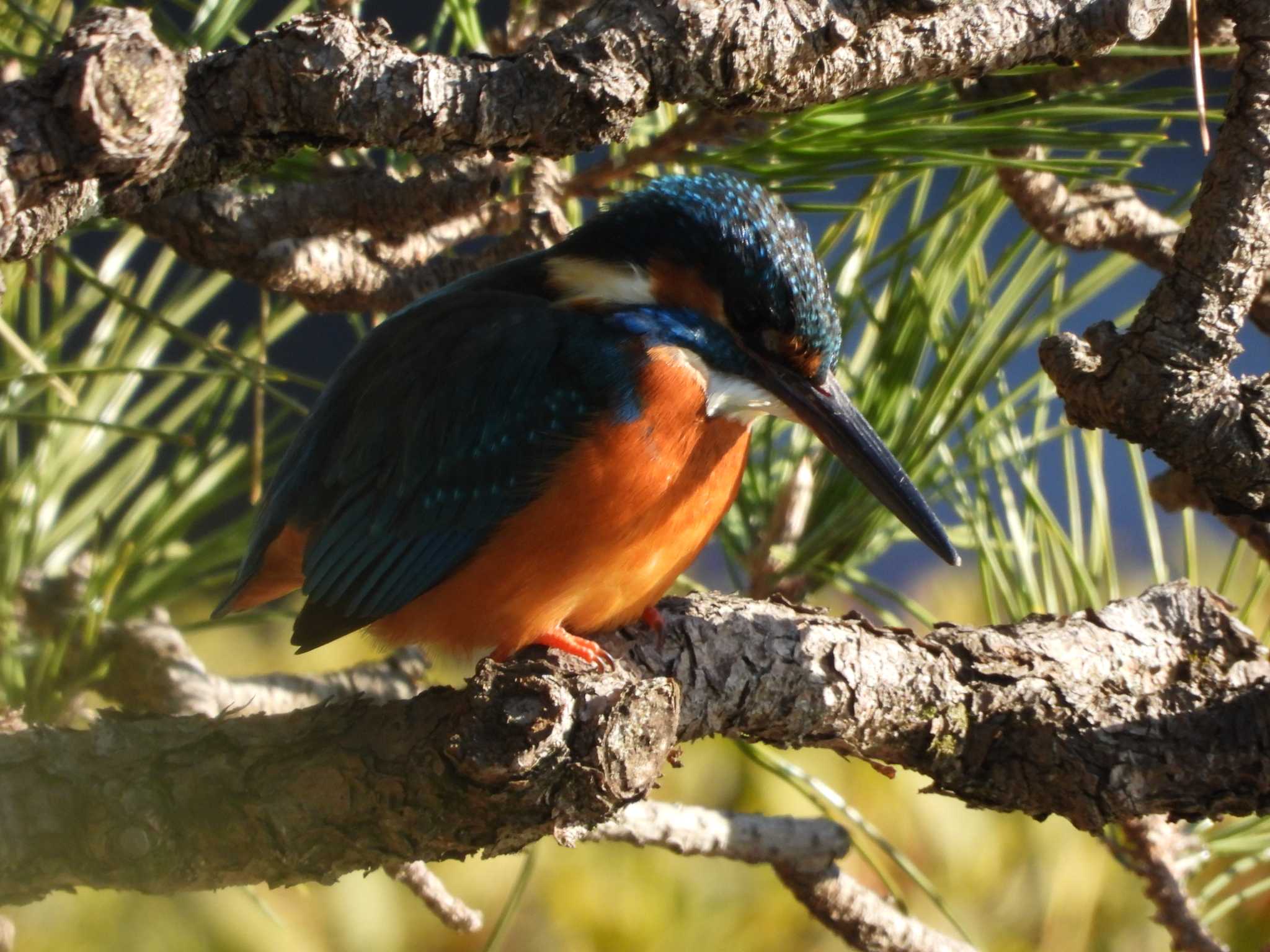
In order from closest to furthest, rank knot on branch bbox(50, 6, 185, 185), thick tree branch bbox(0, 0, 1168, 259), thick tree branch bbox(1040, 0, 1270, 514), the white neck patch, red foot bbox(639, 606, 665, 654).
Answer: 1. knot on branch bbox(50, 6, 185, 185)
2. thick tree branch bbox(0, 0, 1168, 259)
3. thick tree branch bbox(1040, 0, 1270, 514)
4. red foot bbox(639, 606, 665, 654)
5. the white neck patch

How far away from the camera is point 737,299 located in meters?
1.34

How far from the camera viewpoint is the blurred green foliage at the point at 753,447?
1.27m

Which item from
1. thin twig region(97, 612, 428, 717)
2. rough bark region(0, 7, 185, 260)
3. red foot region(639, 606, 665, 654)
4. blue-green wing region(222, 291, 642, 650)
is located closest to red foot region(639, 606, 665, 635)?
red foot region(639, 606, 665, 654)

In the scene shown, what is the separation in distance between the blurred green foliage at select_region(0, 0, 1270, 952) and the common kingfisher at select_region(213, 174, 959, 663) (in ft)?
0.27

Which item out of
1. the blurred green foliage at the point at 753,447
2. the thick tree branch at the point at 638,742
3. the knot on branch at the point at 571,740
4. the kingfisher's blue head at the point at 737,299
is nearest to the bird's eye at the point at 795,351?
the kingfisher's blue head at the point at 737,299

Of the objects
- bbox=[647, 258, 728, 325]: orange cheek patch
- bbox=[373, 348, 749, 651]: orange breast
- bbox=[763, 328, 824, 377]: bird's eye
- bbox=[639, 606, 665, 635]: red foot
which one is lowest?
bbox=[639, 606, 665, 635]: red foot

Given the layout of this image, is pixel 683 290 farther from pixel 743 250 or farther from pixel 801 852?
pixel 801 852

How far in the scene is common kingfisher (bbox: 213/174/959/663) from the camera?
1304mm

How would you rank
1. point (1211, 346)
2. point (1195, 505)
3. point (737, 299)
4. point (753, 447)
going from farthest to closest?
point (753, 447) → point (737, 299) → point (1195, 505) → point (1211, 346)

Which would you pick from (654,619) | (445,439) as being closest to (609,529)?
(654,619)

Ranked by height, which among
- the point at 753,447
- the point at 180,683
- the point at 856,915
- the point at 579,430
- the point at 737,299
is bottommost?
the point at 856,915

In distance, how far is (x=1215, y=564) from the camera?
2.92m

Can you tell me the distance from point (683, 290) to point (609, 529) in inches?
10.5

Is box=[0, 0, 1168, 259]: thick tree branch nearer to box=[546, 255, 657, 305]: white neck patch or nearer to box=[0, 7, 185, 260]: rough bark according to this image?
box=[0, 7, 185, 260]: rough bark
